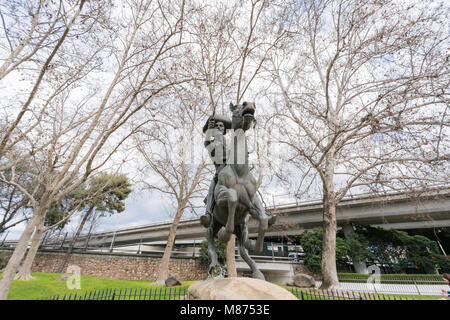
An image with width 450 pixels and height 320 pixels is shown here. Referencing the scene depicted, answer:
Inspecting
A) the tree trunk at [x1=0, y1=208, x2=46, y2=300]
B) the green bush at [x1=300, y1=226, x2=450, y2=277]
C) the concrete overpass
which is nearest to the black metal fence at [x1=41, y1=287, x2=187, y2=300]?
the tree trunk at [x1=0, y1=208, x2=46, y2=300]

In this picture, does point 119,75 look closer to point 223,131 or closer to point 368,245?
point 223,131

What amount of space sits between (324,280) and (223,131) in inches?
338

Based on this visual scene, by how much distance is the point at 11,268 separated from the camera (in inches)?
223

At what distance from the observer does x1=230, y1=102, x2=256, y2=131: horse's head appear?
3512mm

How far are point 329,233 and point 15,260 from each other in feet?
36.5

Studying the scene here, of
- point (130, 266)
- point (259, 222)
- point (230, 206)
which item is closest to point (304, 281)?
point (259, 222)

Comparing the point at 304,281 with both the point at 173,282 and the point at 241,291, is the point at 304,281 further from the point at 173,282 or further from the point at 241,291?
the point at 241,291

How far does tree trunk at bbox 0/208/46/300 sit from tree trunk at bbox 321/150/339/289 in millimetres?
10478

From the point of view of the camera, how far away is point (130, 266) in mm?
16578

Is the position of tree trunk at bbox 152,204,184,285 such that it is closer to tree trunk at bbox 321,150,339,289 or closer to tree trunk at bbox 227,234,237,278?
tree trunk at bbox 227,234,237,278

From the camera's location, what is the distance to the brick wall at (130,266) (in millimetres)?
16469

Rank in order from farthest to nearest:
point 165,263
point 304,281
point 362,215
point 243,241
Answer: point 362,215
point 165,263
point 304,281
point 243,241

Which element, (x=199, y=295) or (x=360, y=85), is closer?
(x=199, y=295)
